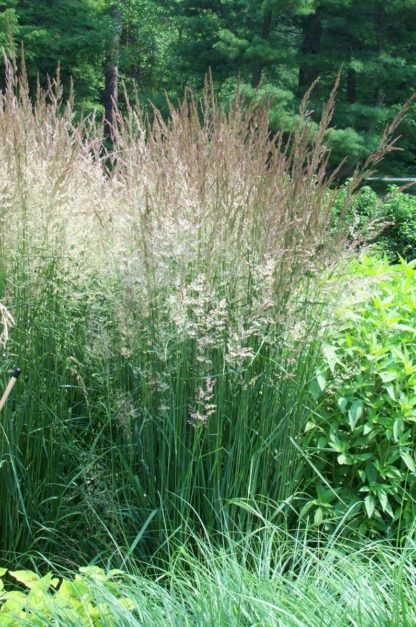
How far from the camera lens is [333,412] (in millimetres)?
3547

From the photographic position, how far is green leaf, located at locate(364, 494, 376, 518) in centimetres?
323

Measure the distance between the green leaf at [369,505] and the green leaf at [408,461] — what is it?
0.21 m

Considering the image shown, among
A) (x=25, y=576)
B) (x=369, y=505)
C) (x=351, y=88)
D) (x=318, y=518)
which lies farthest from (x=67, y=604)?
(x=351, y=88)

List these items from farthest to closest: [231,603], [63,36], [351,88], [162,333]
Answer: [351,88] < [63,36] < [162,333] < [231,603]

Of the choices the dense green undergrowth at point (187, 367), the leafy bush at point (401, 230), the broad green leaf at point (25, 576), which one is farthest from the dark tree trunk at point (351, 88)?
the broad green leaf at point (25, 576)

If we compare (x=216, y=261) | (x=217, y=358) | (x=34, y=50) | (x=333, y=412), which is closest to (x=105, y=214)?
(x=216, y=261)

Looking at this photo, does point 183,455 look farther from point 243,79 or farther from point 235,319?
point 243,79

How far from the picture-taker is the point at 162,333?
2.93m

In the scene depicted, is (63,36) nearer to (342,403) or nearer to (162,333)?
(342,403)

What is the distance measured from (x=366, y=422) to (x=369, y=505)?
372 millimetres

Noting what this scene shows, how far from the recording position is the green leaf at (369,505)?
3.23m

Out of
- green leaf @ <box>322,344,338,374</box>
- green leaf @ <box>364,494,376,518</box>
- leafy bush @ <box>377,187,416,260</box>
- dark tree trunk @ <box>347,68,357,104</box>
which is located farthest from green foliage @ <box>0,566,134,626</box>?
dark tree trunk @ <box>347,68,357,104</box>

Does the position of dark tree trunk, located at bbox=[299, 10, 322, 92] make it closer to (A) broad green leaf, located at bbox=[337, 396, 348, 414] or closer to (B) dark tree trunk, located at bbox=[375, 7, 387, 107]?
(B) dark tree trunk, located at bbox=[375, 7, 387, 107]

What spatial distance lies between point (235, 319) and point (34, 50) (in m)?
18.5
